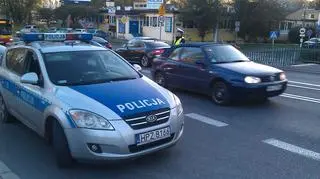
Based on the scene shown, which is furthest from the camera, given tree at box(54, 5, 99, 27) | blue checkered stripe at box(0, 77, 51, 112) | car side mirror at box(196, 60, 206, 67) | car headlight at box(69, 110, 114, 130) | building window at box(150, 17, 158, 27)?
tree at box(54, 5, 99, 27)

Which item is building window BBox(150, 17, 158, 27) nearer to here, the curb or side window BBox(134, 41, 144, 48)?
side window BBox(134, 41, 144, 48)

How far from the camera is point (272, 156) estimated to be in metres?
5.88

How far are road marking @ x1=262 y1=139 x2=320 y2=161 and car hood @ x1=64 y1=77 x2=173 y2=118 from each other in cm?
195

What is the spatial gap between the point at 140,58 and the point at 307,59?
9594 mm

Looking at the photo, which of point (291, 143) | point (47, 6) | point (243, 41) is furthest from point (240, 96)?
point (47, 6)

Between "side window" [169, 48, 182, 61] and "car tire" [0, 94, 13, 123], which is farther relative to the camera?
"side window" [169, 48, 182, 61]

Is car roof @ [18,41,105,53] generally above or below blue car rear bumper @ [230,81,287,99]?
above

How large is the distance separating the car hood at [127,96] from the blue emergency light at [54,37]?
1.82m

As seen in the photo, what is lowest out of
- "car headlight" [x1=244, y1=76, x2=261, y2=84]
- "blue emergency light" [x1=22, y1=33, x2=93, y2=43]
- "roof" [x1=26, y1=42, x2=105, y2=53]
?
"car headlight" [x1=244, y1=76, x2=261, y2=84]

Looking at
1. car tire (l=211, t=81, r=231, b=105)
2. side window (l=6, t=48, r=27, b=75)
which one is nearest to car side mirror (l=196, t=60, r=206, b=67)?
car tire (l=211, t=81, r=231, b=105)

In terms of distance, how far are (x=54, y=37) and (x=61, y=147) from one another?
8.43 ft

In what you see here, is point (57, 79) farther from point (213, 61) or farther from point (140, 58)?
point (140, 58)

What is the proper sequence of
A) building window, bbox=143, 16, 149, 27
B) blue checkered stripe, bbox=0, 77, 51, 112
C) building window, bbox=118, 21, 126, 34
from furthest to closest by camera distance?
building window, bbox=118, 21, 126, 34, building window, bbox=143, 16, 149, 27, blue checkered stripe, bbox=0, 77, 51, 112

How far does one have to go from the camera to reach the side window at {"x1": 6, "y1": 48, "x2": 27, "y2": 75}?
6742 millimetres
